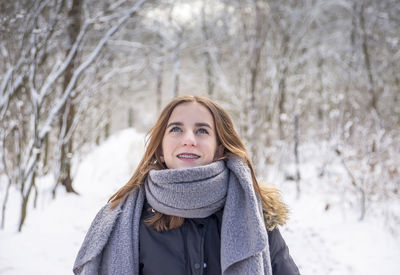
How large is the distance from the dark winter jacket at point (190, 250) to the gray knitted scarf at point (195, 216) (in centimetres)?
5

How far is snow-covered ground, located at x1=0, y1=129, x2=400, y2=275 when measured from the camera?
2727 mm

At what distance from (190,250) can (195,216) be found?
0.14m

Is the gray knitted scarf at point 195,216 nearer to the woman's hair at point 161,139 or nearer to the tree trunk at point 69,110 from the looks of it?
the woman's hair at point 161,139

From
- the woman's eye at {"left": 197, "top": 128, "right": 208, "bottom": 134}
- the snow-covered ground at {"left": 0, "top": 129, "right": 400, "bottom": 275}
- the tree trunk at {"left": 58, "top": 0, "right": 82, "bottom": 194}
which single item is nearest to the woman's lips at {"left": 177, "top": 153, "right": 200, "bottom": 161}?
the woman's eye at {"left": 197, "top": 128, "right": 208, "bottom": 134}

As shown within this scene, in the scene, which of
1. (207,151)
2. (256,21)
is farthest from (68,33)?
(207,151)

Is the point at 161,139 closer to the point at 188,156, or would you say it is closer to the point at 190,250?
the point at 188,156

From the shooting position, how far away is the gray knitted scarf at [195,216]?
1.17 metres

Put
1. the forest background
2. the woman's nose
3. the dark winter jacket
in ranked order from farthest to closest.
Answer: the forest background
the woman's nose
the dark winter jacket

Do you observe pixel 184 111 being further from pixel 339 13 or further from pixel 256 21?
pixel 339 13

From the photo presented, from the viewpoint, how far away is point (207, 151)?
4.36 feet

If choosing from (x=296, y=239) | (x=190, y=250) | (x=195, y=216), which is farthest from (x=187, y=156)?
(x=296, y=239)

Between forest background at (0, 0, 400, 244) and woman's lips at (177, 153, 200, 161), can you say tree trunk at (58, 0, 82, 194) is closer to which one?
forest background at (0, 0, 400, 244)

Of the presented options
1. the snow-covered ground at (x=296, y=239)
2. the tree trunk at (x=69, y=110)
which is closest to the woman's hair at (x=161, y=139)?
the snow-covered ground at (x=296, y=239)

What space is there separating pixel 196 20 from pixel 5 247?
8.81 meters
